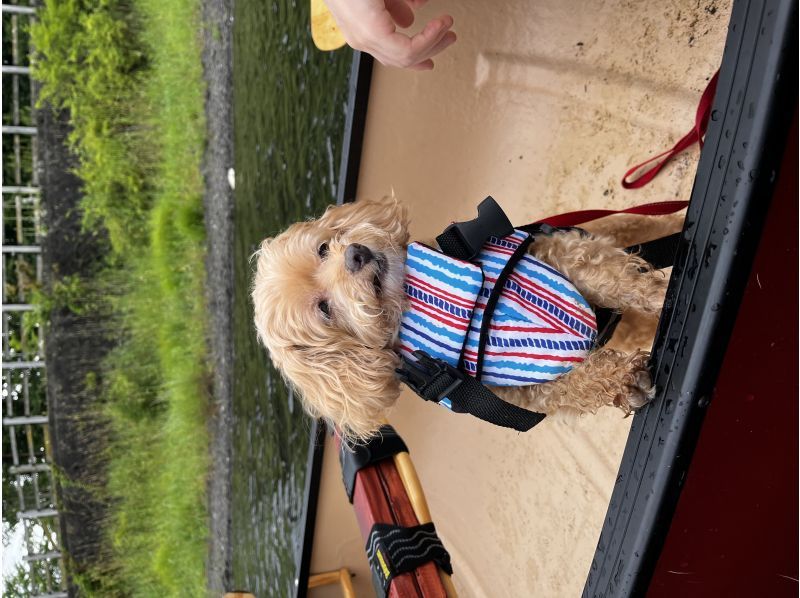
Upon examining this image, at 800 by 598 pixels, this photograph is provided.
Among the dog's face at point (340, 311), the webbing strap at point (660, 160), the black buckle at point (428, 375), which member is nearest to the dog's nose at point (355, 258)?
the dog's face at point (340, 311)

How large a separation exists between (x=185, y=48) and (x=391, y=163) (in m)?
2.91

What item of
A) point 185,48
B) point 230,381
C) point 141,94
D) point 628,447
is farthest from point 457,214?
point 141,94

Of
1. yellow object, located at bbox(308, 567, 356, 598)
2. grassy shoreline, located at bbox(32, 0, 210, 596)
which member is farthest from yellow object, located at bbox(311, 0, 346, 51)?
grassy shoreline, located at bbox(32, 0, 210, 596)

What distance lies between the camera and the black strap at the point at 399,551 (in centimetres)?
139

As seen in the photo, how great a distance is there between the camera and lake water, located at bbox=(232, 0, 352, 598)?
308 centimetres

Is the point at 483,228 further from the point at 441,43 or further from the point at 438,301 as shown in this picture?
the point at 441,43

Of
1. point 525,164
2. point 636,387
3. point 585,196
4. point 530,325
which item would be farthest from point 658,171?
point 636,387

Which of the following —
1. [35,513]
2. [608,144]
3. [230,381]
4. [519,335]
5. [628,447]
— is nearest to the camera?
[628,447]

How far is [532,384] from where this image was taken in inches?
51.9

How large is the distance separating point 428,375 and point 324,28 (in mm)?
1858

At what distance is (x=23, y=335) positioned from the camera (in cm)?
512

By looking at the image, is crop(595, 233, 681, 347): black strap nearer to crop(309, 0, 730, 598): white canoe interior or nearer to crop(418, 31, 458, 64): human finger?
crop(309, 0, 730, 598): white canoe interior

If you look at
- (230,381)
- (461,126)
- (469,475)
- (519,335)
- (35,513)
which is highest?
(461,126)

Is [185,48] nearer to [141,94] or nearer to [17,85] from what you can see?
[141,94]
